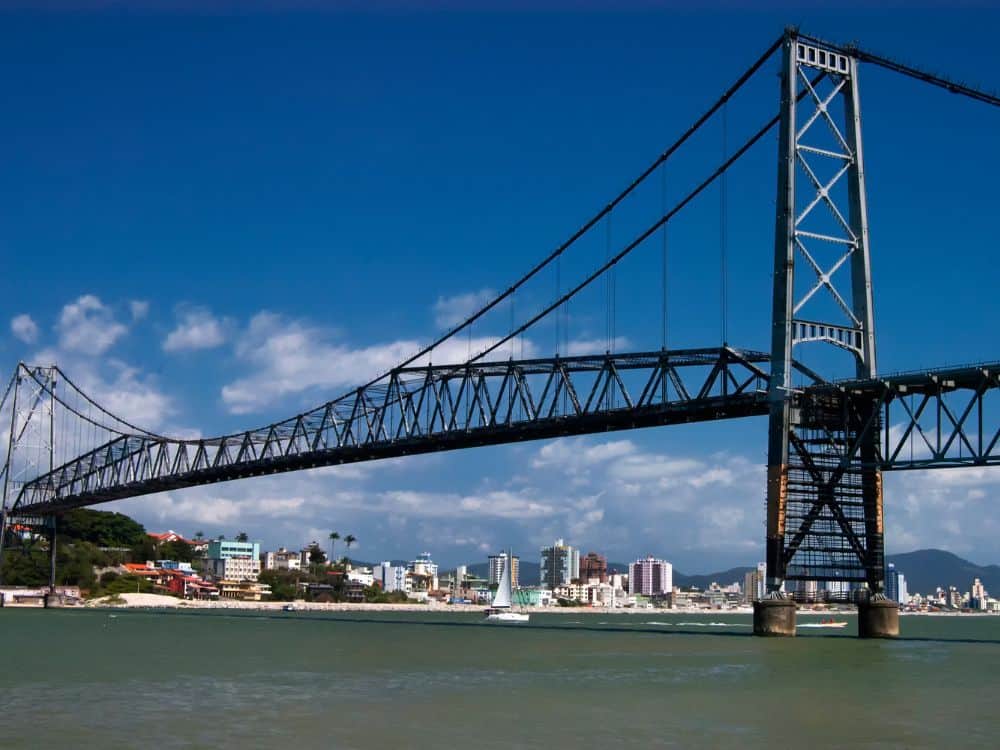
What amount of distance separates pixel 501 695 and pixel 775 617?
2591 cm

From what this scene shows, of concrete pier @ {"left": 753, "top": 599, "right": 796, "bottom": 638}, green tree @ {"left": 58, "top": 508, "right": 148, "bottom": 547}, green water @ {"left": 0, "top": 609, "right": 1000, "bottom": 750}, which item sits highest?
green tree @ {"left": 58, "top": 508, "right": 148, "bottom": 547}

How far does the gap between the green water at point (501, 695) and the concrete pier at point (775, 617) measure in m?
0.63

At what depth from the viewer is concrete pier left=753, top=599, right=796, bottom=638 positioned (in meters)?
56.8

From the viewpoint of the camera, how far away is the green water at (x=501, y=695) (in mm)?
26719

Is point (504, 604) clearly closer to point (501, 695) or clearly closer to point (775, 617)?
point (775, 617)

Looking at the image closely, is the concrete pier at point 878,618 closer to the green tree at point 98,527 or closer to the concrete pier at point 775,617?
the concrete pier at point 775,617

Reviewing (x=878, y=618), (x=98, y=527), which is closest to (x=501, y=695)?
(x=878, y=618)

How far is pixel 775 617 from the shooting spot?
57.4m

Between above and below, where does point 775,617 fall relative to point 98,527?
below

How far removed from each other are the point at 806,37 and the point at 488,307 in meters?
28.1

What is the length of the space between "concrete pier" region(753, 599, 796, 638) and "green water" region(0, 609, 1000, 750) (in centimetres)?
63

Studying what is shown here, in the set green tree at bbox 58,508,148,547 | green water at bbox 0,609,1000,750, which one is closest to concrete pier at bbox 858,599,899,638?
green water at bbox 0,609,1000,750

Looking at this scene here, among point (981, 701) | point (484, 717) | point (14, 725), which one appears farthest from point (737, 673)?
point (14, 725)

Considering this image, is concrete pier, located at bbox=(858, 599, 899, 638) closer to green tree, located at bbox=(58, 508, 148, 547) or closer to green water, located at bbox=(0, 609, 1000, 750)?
green water, located at bbox=(0, 609, 1000, 750)
